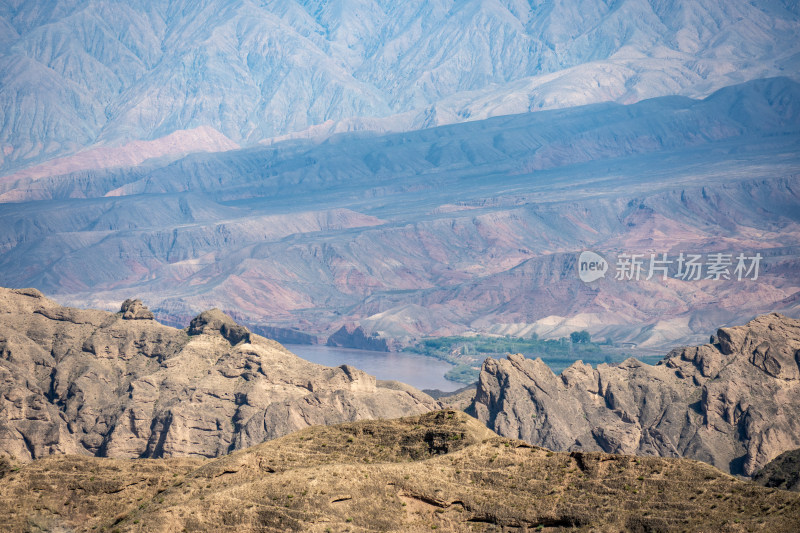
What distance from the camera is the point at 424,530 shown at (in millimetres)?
54406

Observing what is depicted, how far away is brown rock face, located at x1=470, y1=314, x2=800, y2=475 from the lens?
12231 centimetres

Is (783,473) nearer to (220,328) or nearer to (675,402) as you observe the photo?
(675,402)

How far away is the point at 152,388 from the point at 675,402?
50742 mm

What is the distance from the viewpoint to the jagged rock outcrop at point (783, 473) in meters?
87.1

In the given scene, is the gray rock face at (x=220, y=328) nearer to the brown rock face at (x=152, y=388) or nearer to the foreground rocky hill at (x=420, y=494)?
the brown rock face at (x=152, y=388)

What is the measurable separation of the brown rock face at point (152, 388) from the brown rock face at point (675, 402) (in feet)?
31.2

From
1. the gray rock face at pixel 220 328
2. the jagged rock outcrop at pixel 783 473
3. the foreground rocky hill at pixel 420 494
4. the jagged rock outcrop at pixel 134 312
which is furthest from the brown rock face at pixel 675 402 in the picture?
the foreground rocky hill at pixel 420 494

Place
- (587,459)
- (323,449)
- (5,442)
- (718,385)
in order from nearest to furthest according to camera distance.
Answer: (587,459), (323,449), (5,442), (718,385)

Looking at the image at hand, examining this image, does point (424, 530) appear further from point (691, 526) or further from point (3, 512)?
point (3, 512)

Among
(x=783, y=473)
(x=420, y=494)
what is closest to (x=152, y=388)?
(x=783, y=473)

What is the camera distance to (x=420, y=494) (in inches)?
2199

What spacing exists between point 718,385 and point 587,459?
73301 mm

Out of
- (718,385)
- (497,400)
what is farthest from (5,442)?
(718,385)

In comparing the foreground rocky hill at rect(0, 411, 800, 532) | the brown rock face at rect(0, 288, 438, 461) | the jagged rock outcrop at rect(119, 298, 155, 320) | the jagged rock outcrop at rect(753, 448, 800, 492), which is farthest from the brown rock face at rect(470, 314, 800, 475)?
the foreground rocky hill at rect(0, 411, 800, 532)
